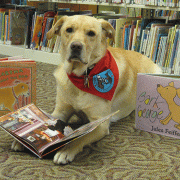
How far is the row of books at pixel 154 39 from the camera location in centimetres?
288

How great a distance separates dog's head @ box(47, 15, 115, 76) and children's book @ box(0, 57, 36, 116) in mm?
283

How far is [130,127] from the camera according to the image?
71.7 inches

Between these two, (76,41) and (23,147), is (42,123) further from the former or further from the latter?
(76,41)

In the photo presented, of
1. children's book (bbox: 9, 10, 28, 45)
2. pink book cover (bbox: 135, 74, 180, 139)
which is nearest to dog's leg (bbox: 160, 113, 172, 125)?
pink book cover (bbox: 135, 74, 180, 139)

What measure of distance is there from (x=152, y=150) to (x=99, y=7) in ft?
10.9

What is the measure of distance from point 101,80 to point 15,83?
56 centimetres

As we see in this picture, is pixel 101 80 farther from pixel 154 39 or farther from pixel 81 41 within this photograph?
pixel 154 39

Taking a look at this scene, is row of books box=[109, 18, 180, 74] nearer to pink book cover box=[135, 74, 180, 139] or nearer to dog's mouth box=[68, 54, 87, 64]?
pink book cover box=[135, 74, 180, 139]

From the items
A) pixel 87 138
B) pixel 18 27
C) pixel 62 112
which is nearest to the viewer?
pixel 87 138

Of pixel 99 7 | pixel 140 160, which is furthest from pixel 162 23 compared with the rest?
pixel 140 160

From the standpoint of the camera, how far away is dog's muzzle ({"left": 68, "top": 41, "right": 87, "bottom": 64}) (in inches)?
58.3

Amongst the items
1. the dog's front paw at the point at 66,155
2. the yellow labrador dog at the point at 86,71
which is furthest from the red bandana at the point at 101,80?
the dog's front paw at the point at 66,155

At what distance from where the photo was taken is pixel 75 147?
136 centimetres

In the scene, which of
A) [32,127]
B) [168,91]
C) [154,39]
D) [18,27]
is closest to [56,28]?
[32,127]
